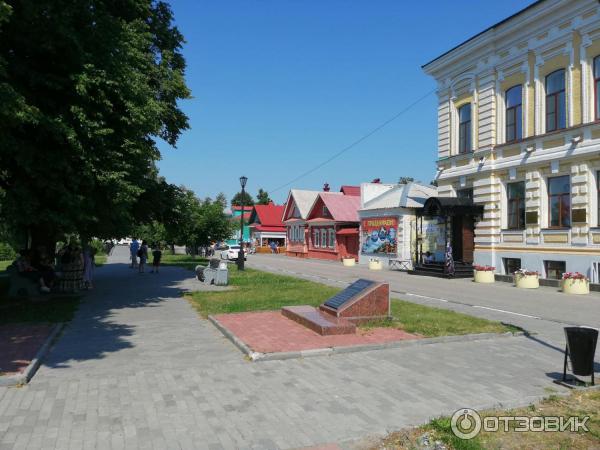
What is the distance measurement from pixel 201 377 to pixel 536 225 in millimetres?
18907

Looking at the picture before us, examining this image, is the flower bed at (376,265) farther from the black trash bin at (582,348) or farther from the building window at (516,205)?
the black trash bin at (582,348)

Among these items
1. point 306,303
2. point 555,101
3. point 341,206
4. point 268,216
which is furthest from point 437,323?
point 268,216

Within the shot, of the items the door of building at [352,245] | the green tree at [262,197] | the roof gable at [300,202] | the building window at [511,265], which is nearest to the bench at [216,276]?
the building window at [511,265]

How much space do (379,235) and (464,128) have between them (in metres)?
10.8

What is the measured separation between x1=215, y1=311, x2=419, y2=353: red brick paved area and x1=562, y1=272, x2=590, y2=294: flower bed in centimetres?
1104

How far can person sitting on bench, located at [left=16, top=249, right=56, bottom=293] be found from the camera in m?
15.2

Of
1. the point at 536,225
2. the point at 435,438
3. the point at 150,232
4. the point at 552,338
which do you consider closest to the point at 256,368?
the point at 435,438

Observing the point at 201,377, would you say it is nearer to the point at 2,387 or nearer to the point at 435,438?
the point at 2,387

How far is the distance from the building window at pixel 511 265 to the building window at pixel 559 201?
2445 mm

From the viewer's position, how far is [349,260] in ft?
119

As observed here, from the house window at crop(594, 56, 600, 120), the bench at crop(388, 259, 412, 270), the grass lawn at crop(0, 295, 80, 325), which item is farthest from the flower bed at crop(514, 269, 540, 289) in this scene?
the grass lawn at crop(0, 295, 80, 325)

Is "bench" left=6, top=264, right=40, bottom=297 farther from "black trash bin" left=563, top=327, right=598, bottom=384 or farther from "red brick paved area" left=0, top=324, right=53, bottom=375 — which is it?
"black trash bin" left=563, top=327, right=598, bottom=384

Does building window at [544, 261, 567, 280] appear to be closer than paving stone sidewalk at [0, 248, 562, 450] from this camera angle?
No

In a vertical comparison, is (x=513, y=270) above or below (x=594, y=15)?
below
